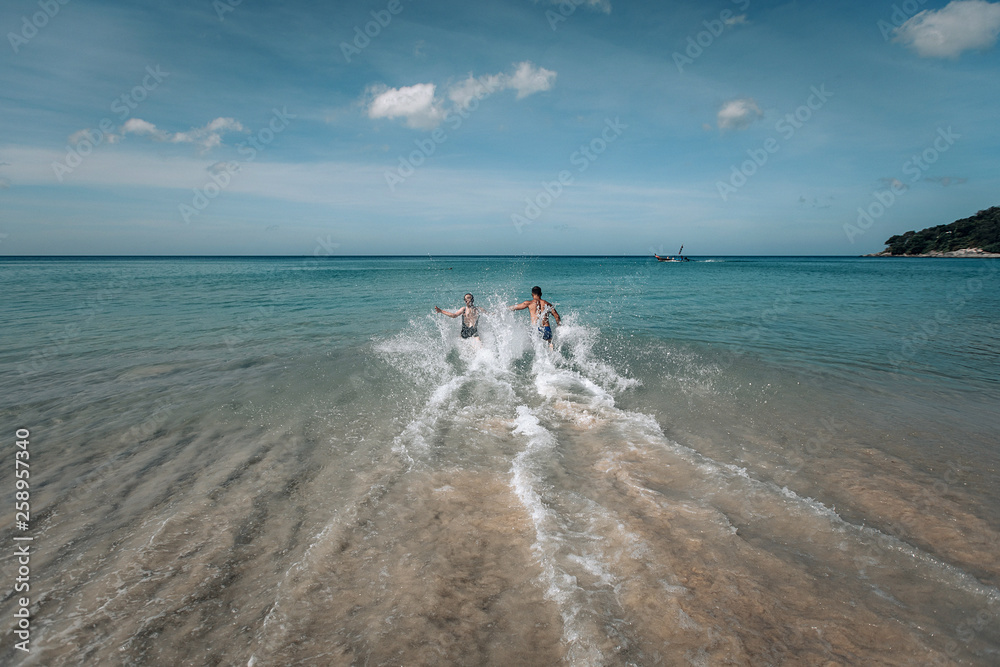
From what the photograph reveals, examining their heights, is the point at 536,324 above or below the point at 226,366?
above

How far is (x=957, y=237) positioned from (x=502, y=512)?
162 m

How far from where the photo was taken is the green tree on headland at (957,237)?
3969 inches

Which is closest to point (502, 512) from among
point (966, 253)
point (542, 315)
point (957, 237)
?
point (542, 315)

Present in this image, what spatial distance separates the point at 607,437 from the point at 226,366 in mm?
10468

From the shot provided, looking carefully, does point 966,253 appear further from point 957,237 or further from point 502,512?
point 502,512


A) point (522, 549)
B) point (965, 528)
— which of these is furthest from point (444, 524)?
point (965, 528)

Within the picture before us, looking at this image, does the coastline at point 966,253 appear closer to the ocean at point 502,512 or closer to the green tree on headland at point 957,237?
the green tree on headland at point 957,237

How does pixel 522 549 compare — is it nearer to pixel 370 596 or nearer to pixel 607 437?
pixel 370 596

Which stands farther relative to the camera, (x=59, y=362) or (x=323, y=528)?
(x=59, y=362)

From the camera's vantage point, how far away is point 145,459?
254 inches

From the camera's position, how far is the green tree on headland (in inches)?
3969

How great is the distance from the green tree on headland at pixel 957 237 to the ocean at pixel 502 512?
140 metres

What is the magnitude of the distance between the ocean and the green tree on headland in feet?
459

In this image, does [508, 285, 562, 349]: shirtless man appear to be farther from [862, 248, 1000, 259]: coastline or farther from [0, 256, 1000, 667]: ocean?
[862, 248, 1000, 259]: coastline
